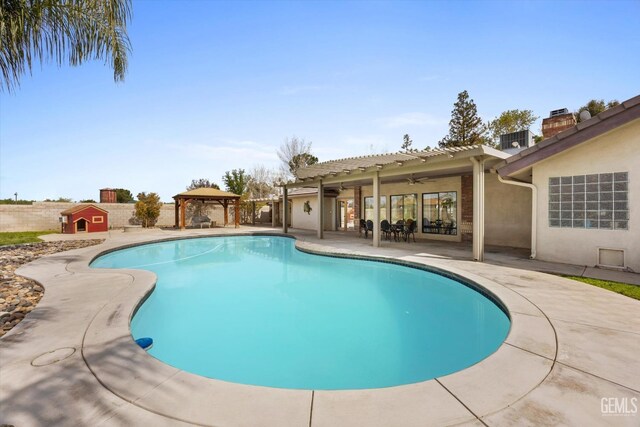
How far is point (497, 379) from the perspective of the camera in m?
2.60

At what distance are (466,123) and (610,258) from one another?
29514 millimetres

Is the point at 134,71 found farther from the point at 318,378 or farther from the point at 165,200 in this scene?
the point at 165,200

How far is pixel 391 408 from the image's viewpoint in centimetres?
223

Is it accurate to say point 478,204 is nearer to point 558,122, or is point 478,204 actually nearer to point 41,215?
point 558,122

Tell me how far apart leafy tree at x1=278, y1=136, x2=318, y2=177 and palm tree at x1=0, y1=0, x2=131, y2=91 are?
32.7 metres

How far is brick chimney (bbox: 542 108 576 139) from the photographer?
10.8 m

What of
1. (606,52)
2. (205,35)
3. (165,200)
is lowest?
(165,200)

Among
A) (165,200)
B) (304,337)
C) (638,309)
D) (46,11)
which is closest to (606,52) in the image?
(638,309)

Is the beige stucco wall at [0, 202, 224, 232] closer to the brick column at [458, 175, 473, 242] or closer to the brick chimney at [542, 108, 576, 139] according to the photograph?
the brick column at [458, 175, 473, 242]

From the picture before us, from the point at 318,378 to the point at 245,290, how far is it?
4282 millimetres

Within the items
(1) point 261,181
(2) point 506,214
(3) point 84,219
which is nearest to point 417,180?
(2) point 506,214

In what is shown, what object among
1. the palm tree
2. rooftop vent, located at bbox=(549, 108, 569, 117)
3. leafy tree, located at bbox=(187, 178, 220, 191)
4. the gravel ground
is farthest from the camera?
leafy tree, located at bbox=(187, 178, 220, 191)

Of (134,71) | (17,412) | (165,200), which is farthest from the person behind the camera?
(165,200)

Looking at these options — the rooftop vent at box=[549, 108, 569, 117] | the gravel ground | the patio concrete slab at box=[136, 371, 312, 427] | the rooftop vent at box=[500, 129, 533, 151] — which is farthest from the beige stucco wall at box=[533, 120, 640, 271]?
the gravel ground
